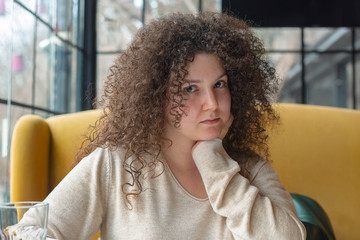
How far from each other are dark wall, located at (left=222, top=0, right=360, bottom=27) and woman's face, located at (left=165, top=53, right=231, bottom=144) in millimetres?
3424

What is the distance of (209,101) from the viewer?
3.71 ft

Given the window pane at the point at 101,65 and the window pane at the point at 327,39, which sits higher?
the window pane at the point at 327,39

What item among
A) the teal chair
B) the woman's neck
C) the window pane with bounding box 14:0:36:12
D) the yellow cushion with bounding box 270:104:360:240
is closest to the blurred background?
the window pane with bounding box 14:0:36:12

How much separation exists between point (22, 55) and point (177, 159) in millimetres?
1832

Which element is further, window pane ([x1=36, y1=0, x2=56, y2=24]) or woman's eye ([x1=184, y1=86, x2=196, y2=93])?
window pane ([x1=36, y1=0, x2=56, y2=24])

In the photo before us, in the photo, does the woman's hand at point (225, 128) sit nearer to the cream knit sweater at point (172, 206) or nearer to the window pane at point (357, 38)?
the cream knit sweater at point (172, 206)

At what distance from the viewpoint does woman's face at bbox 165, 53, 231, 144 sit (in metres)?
1.15

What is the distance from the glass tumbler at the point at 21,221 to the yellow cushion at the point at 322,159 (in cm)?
137

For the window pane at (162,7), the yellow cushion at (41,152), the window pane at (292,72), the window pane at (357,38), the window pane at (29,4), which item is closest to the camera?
the yellow cushion at (41,152)

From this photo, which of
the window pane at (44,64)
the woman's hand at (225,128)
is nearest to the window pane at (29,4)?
the window pane at (44,64)

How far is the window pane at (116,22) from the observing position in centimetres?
484

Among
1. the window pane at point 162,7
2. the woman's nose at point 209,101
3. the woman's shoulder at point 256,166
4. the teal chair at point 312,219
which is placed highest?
the window pane at point 162,7

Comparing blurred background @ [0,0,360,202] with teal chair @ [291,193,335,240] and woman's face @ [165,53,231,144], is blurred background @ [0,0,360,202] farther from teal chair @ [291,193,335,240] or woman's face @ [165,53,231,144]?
woman's face @ [165,53,231,144]

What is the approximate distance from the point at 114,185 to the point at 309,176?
1060mm
